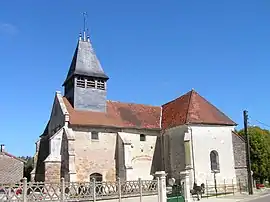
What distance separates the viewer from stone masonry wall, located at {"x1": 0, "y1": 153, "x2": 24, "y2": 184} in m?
39.8

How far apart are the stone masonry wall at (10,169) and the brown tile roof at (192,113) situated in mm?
18982

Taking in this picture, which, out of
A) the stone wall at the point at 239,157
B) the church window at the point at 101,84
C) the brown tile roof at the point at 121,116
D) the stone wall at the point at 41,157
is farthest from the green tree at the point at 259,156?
the stone wall at the point at 41,157

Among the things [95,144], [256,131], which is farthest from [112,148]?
[256,131]

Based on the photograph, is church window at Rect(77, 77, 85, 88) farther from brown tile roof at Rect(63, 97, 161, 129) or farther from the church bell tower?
brown tile roof at Rect(63, 97, 161, 129)

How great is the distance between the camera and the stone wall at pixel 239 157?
106 ft

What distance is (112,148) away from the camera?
31781mm

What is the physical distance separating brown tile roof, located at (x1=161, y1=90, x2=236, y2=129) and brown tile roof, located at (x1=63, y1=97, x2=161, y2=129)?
4.96 feet

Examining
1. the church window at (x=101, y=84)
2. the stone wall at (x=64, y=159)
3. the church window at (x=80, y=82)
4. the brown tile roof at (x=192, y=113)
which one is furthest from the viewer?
the church window at (x=101, y=84)

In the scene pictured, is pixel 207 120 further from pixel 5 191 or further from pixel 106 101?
pixel 5 191

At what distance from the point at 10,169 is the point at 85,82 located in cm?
1606

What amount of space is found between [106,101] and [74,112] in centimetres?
427

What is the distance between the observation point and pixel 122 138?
31672 mm

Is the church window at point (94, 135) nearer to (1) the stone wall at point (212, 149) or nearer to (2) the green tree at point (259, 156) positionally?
(1) the stone wall at point (212, 149)

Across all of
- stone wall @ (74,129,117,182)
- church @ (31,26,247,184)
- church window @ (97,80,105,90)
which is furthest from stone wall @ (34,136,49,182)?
church window @ (97,80,105,90)
